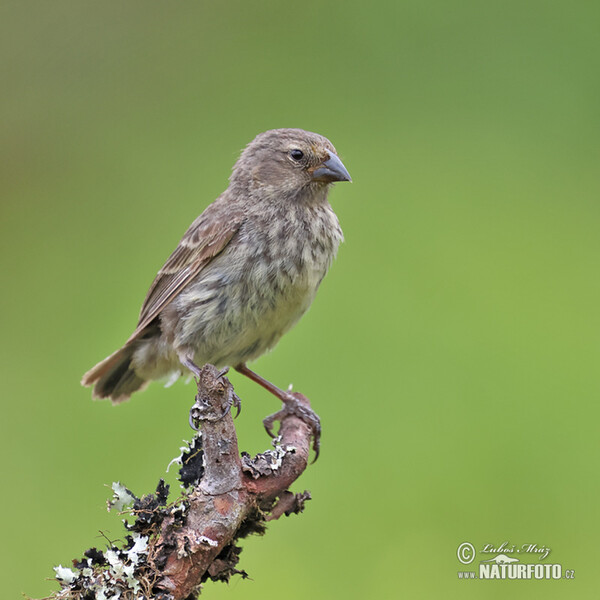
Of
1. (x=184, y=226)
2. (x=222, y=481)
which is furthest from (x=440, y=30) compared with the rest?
(x=222, y=481)

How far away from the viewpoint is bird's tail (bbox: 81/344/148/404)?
170 inches

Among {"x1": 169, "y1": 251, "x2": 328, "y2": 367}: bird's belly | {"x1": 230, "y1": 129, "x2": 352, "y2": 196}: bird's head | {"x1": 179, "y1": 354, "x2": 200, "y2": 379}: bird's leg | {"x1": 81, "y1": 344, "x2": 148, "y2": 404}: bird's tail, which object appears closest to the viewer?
{"x1": 169, "y1": 251, "x2": 328, "y2": 367}: bird's belly

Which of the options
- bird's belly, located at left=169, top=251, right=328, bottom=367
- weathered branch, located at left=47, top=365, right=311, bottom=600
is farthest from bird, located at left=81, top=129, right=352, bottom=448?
weathered branch, located at left=47, top=365, right=311, bottom=600

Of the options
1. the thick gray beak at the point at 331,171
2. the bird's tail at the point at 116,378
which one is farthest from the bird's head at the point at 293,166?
the bird's tail at the point at 116,378

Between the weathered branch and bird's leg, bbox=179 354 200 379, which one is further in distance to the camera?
bird's leg, bbox=179 354 200 379

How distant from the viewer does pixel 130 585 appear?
260 cm

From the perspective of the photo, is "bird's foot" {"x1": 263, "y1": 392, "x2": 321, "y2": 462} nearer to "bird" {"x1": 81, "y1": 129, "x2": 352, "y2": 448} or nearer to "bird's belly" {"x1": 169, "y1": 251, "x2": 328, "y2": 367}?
"bird" {"x1": 81, "y1": 129, "x2": 352, "y2": 448}

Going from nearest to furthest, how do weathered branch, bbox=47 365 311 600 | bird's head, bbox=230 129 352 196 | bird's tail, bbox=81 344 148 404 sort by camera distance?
1. weathered branch, bbox=47 365 311 600
2. bird's head, bbox=230 129 352 196
3. bird's tail, bbox=81 344 148 404

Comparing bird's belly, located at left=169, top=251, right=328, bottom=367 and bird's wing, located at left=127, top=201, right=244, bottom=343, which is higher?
bird's wing, located at left=127, top=201, right=244, bottom=343

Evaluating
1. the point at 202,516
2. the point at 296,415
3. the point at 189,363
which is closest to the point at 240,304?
the point at 189,363

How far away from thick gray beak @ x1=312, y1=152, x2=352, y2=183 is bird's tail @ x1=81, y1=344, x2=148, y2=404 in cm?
107

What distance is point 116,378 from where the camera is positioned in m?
4.44

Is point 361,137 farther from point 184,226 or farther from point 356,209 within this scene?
point 184,226

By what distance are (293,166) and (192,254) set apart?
553 mm
